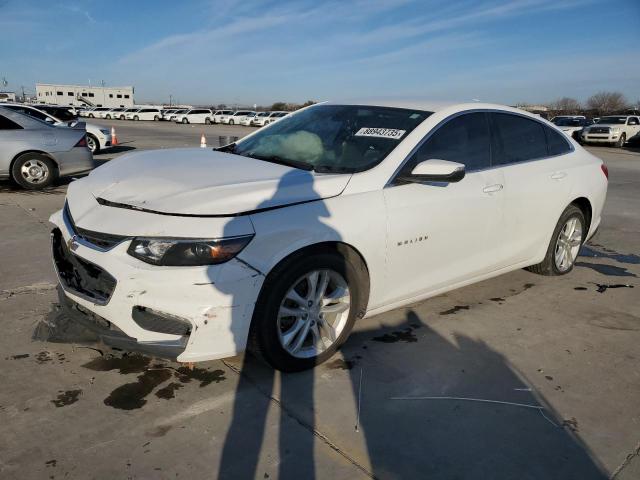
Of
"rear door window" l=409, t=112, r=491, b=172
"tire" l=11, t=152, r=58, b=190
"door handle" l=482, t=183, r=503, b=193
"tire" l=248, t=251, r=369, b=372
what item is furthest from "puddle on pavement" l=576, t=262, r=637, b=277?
"tire" l=11, t=152, r=58, b=190

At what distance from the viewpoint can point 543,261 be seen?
491 cm

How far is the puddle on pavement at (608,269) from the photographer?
17.8 ft

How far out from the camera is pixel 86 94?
354ft

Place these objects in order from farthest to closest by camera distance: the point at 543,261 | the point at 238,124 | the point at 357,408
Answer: the point at 238,124
the point at 543,261
the point at 357,408

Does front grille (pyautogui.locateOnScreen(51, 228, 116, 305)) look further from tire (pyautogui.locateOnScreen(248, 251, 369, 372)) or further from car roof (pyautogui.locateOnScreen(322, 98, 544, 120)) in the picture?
car roof (pyautogui.locateOnScreen(322, 98, 544, 120))

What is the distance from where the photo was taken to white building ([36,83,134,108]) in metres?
103

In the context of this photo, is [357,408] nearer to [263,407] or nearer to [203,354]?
[263,407]

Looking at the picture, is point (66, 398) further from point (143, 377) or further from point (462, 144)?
point (462, 144)

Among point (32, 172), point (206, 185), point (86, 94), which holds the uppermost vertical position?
point (86, 94)

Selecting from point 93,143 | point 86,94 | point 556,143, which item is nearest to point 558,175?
point 556,143

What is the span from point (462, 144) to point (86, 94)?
11815cm

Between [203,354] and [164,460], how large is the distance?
21.5 inches

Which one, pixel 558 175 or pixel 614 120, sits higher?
pixel 614 120

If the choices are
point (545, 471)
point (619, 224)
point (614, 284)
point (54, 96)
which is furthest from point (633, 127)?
point (54, 96)
